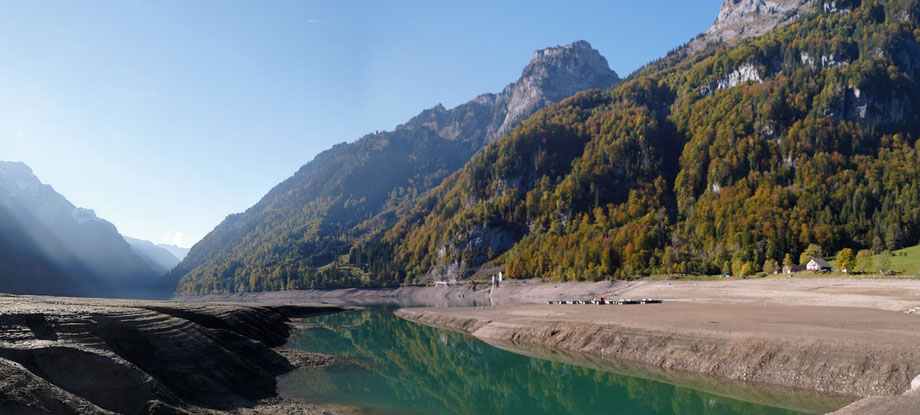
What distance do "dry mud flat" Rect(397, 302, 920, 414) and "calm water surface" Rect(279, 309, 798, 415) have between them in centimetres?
422

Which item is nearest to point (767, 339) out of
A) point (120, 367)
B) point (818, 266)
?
point (120, 367)

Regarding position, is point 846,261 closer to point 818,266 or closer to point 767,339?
point 818,266

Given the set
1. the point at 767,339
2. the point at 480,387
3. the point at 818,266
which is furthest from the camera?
the point at 818,266

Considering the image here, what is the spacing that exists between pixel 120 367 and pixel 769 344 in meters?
38.7

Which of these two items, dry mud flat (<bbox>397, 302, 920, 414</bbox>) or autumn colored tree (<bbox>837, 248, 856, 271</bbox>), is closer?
dry mud flat (<bbox>397, 302, 920, 414</bbox>)

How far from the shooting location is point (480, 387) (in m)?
33.7

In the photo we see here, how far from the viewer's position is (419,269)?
190 m

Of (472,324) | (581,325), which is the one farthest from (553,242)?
(581,325)

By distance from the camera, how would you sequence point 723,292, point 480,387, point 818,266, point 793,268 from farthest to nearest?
1. point 793,268
2. point 818,266
3. point 723,292
4. point 480,387

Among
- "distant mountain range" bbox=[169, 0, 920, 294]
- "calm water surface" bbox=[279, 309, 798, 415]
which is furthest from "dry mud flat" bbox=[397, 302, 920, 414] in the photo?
"distant mountain range" bbox=[169, 0, 920, 294]

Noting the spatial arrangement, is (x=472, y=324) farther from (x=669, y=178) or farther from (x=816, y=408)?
(x=669, y=178)

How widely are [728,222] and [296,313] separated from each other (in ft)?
374

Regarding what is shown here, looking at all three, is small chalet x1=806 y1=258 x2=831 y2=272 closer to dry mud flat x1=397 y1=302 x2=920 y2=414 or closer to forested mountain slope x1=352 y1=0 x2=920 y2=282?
forested mountain slope x1=352 y1=0 x2=920 y2=282

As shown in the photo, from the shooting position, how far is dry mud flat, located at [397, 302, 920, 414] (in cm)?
2408
